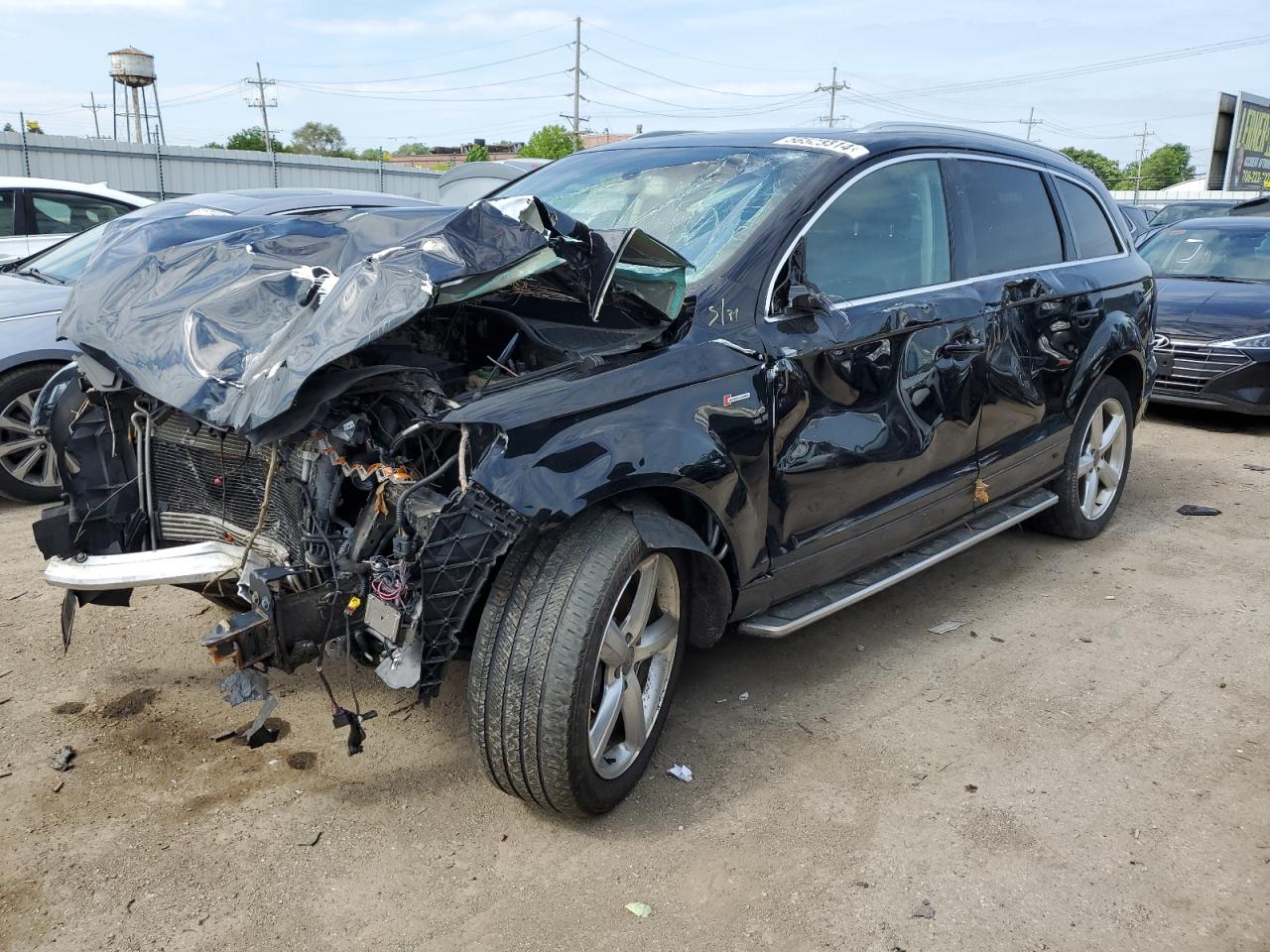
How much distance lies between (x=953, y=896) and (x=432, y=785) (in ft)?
4.98

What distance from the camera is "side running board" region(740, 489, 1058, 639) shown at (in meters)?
3.34

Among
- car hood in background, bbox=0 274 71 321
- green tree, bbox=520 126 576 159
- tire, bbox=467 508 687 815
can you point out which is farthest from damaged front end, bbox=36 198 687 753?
green tree, bbox=520 126 576 159

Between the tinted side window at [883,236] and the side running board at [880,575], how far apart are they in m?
1.04

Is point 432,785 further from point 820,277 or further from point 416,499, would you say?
point 820,277

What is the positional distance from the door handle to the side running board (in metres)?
0.77

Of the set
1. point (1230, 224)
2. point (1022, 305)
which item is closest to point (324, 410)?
point (1022, 305)

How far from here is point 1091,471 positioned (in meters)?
5.28

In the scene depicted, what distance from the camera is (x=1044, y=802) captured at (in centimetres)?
305

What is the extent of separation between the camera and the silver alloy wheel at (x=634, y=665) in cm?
283

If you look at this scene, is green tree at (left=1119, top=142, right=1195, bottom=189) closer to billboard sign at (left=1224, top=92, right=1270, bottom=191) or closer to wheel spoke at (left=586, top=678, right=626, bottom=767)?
billboard sign at (left=1224, top=92, right=1270, bottom=191)

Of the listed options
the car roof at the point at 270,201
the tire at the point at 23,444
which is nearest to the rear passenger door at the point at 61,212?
the car roof at the point at 270,201

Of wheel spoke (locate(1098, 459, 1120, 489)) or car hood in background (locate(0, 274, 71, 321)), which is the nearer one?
wheel spoke (locate(1098, 459, 1120, 489))

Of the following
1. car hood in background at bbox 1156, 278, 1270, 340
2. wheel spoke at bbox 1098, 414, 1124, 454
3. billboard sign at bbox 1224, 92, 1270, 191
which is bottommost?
wheel spoke at bbox 1098, 414, 1124, 454

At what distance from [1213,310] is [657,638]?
23.7 ft
